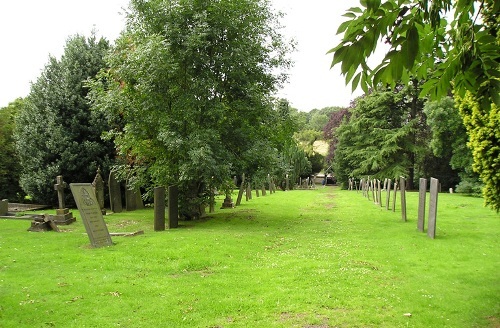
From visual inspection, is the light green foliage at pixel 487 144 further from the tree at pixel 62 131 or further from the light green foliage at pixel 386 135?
the light green foliage at pixel 386 135

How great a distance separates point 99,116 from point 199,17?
10683mm

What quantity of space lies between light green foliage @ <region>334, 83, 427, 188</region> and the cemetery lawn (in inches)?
1272

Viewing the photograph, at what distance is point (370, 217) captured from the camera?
18469 mm

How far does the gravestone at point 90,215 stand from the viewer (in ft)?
37.4

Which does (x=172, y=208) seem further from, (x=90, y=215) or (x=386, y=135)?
(x=386, y=135)

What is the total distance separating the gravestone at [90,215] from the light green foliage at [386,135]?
3753 centimetres

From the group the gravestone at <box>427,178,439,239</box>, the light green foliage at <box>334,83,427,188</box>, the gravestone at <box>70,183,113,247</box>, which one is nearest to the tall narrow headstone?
the gravestone at <box>70,183,113,247</box>

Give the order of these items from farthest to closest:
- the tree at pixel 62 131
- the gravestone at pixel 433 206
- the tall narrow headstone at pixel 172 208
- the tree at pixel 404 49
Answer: the tree at pixel 62 131 → the tall narrow headstone at pixel 172 208 → the gravestone at pixel 433 206 → the tree at pixel 404 49

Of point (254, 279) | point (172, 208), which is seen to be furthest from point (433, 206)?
point (172, 208)

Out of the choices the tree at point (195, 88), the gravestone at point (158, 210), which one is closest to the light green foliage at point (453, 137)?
the tree at point (195, 88)

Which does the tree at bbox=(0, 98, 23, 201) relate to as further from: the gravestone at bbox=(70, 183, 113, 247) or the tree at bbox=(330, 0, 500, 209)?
the tree at bbox=(330, 0, 500, 209)

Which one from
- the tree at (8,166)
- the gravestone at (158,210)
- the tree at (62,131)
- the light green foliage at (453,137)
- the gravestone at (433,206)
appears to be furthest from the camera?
the light green foliage at (453,137)

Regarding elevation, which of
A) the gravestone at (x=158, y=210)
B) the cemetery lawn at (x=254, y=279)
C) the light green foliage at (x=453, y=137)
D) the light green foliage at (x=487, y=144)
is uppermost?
the light green foliage at (x=453, y=137)

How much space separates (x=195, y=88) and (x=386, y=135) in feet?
113
